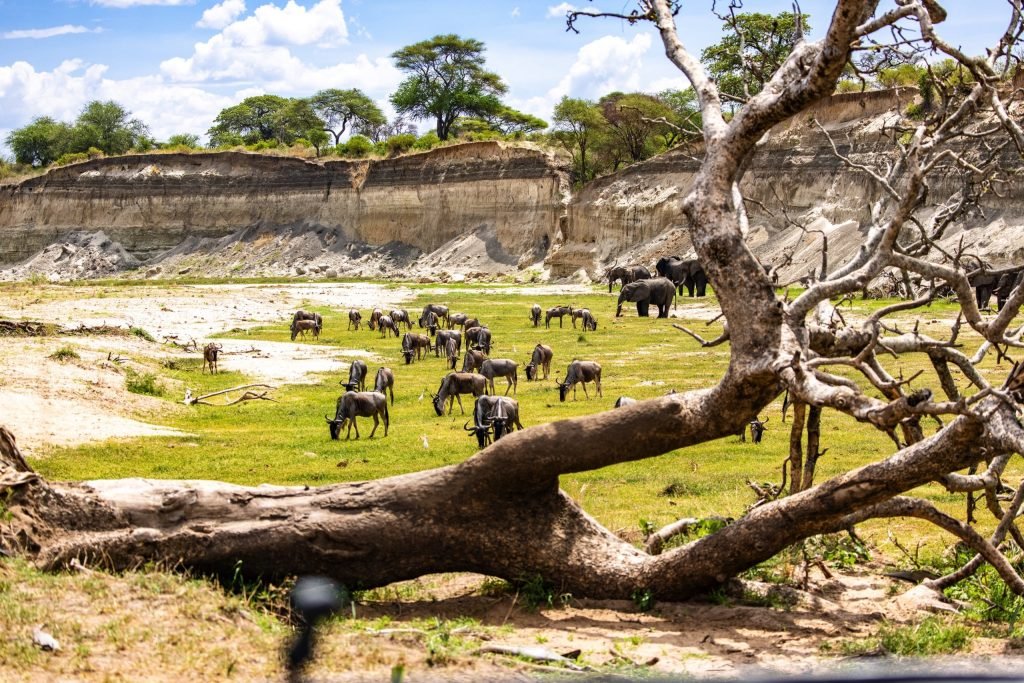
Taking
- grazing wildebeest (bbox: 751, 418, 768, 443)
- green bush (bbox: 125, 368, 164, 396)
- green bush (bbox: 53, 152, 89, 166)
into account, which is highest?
green bush (bbox: 53, 152, 89, 166)

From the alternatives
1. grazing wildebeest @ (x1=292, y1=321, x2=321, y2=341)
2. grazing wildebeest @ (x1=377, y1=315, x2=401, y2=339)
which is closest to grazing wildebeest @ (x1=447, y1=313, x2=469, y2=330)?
grazing wildebeest @ (x1=377, y1=315, x2=401, y2=339)

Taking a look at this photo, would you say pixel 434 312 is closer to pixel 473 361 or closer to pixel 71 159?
pixel 473 361

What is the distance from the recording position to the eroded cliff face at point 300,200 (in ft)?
247

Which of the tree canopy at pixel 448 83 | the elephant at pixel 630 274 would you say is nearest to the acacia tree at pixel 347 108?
the tree canopy at pixel 448 83

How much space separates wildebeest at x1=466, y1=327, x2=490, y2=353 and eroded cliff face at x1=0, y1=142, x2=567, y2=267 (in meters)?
40.6

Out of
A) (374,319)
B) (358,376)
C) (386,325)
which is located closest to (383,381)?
(358,376)

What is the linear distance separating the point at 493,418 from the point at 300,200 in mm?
68219

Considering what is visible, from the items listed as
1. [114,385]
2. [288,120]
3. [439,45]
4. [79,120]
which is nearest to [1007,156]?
[114,385]

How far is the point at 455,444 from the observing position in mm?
19656

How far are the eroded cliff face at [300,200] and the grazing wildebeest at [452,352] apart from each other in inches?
1632

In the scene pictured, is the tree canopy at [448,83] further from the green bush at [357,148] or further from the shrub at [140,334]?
the shrub at [140,334]

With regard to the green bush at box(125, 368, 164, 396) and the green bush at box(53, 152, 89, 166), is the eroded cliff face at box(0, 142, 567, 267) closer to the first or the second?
the green bush at box(53, 152, 89, 166)

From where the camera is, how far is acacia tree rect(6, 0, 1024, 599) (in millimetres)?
9055

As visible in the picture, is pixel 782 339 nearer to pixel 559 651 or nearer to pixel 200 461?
pixel 559 651
